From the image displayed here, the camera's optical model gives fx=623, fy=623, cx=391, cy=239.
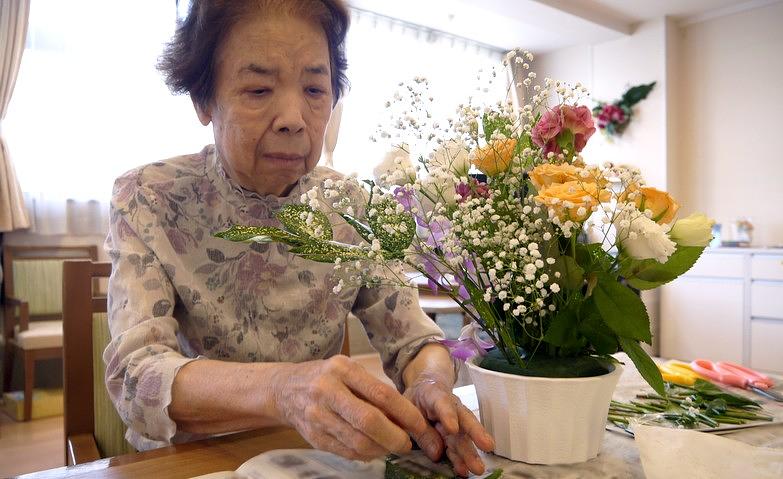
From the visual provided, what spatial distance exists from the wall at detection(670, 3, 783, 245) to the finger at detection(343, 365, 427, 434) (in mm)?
5436

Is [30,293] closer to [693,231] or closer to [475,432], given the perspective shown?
[475,432]

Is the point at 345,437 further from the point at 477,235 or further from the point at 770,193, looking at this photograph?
the point at 770,193

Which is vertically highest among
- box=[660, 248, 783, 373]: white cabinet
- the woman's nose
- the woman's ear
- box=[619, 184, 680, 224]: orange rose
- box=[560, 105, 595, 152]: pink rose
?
the woman's ear

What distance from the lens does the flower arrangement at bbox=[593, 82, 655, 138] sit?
5.84m

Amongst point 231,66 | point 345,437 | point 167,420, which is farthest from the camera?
point 231,66

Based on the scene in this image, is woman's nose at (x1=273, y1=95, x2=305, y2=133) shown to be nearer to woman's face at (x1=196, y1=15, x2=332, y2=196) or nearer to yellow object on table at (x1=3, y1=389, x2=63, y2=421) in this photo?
woman's face at (x1=196, y1=15, x2=332, y2=196)

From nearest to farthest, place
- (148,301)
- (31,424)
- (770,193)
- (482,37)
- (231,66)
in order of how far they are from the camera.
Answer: (148,301) < (231,66) < (31,424) < (770,193) < (482,37)

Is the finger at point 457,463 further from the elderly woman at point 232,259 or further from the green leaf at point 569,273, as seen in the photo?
the green leaf at point 569,273

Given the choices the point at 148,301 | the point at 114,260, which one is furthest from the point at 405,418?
the point at 114,260

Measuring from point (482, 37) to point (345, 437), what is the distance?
5941mm

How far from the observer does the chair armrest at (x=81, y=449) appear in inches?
39.1

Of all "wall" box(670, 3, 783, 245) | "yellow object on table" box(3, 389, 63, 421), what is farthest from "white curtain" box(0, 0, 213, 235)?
"wall" box(670, 3, 783, 245)

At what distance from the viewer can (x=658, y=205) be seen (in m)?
0.73

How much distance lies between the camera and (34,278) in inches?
154
